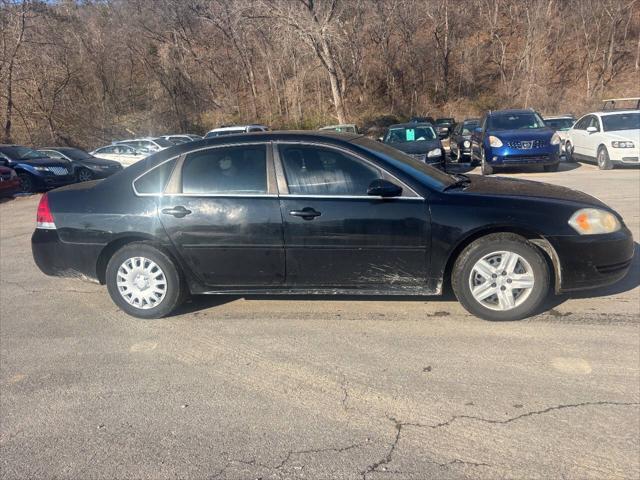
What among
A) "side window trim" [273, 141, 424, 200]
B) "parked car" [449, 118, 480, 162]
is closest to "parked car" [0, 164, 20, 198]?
"side window trim" [273, 141, 424, 200]

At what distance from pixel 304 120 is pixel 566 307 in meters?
35.9

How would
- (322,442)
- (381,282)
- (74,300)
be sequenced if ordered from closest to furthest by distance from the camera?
(322,442) < (381,282) < (74,300)

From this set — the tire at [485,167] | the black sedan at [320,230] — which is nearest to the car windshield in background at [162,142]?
the tire at [485,167]

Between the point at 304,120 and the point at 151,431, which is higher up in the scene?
the point at 304,120

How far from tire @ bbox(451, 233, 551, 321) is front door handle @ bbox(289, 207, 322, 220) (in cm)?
125

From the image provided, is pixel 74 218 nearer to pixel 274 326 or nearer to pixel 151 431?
pixel 274 326

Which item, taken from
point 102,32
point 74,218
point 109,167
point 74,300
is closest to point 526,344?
point 74,218

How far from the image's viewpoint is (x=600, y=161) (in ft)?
45.6

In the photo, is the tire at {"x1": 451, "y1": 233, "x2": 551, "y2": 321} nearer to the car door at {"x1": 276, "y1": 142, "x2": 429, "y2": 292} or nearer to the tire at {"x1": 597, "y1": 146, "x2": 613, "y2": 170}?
the car door at {"x1": 276, "y1": 142, "x2": 429, "y2": 292}

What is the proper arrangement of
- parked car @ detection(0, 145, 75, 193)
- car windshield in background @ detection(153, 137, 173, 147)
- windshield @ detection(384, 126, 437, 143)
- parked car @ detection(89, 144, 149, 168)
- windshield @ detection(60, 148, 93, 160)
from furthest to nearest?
car windshield in background @ detection(153, 137, 173, 147)
parked car @ detection(89, 144, 149, 168)
windshield @ detection(60, 148, 93, 160)
parked car @ detection(0, 145, 75, 193)
windshield @ detection(384, 126, 437, 143)

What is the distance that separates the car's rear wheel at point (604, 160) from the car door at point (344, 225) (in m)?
11.5

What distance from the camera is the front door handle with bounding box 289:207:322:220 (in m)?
4.38

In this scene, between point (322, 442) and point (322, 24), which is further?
point (322, 24)

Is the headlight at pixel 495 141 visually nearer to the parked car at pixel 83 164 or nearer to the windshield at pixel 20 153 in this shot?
the parked car at pixel 83 164
